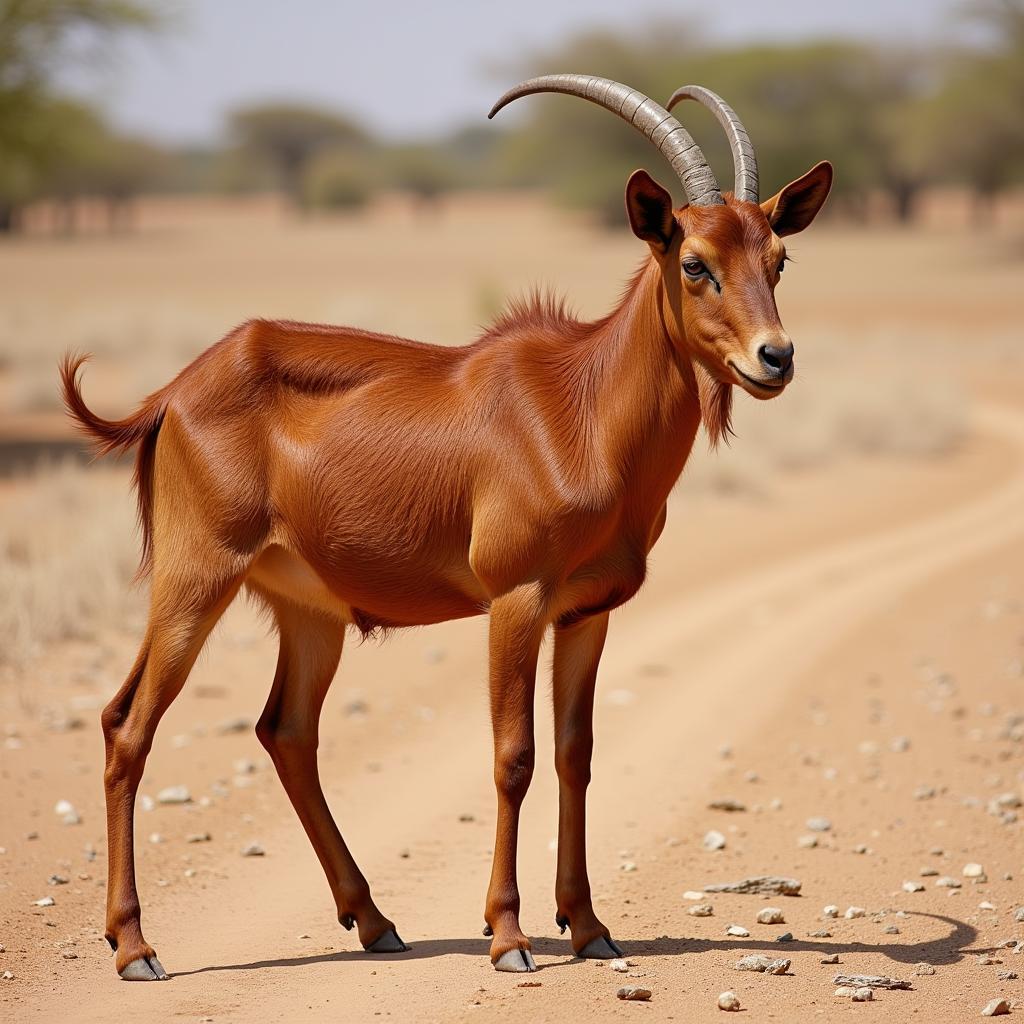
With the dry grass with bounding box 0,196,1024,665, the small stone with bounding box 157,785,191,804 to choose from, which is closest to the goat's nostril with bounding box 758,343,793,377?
the small stone with bounding box 157,785,191,804

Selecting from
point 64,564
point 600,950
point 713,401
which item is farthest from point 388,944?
point 64,564

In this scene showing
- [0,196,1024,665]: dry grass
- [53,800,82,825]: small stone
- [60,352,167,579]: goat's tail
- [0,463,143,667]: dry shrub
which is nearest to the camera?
[60,352,167,579]: goat's tail

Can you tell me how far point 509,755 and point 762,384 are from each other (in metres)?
1.51

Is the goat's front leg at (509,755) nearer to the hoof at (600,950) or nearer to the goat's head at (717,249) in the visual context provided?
the hoof at (600,950)

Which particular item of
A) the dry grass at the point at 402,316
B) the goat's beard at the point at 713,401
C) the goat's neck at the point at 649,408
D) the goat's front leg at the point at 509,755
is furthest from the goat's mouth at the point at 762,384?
the dry grass at the point at 402,316

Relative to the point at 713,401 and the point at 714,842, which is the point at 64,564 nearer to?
the point at 714,842

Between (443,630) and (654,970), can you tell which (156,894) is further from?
(443,630)

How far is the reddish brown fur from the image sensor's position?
5074 mm

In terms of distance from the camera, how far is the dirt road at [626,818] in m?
5.12

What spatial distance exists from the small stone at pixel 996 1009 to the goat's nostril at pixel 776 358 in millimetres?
2149

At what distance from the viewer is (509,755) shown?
5129 millimetres

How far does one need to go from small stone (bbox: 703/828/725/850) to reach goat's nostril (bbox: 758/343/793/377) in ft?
9.49

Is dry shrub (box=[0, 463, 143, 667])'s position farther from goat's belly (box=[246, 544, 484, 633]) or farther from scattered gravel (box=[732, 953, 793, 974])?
scattered gravel (box=[732, 953, 793, 974])

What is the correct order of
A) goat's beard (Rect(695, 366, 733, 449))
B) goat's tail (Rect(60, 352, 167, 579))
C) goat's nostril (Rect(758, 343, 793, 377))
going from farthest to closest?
goat's tail (Rect(60, 352, 167, 579))
goat's beard (Rect(695, 366, 733, 449))
goat's nostril (Rect(758, 343, 793, 377))
